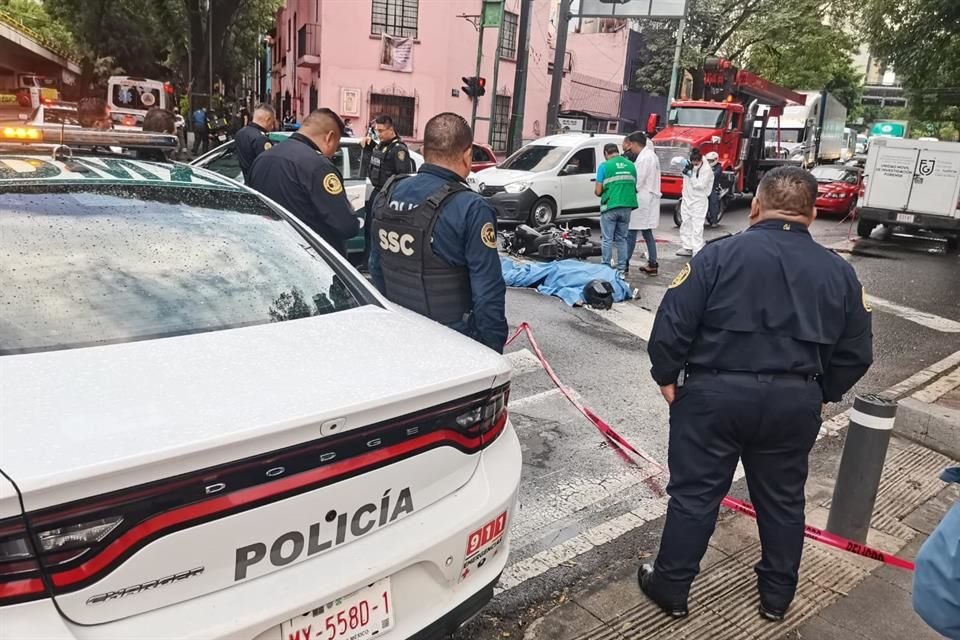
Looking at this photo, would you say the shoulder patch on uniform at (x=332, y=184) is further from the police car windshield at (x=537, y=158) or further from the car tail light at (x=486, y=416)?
the police car windshield at (x=537, y=158)

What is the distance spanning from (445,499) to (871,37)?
71.6ft

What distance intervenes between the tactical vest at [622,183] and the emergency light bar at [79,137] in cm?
588

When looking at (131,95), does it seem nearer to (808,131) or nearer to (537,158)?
(537,158)

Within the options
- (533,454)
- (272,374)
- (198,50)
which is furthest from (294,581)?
(198,50)

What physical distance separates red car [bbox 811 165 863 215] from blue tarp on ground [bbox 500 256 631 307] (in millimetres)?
12613

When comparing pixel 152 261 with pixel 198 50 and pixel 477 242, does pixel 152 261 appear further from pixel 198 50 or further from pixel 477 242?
pixel 198 50

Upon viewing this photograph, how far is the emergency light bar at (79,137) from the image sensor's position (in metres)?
3.81

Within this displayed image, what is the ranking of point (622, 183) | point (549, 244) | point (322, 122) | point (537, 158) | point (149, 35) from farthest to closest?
1. point (149, 35)
2. point (537, 158)
3. point (549, 244)
4. point (622, 183)
5. point (322, 122)

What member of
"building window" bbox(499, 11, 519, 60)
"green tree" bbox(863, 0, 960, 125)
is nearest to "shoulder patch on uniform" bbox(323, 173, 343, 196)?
"green tree" bbox(863, 0, 960, 125)

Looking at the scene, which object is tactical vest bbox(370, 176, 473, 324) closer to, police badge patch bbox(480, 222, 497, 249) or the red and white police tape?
police badge patch bbox(480, 222, 497, 249)

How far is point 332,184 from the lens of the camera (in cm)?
488

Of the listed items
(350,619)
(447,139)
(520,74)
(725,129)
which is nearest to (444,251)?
(447,139)

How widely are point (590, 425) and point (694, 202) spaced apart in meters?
7.13

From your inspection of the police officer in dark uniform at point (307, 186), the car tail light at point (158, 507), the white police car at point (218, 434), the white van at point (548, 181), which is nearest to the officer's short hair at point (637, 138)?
the white van at point (548, 181)
